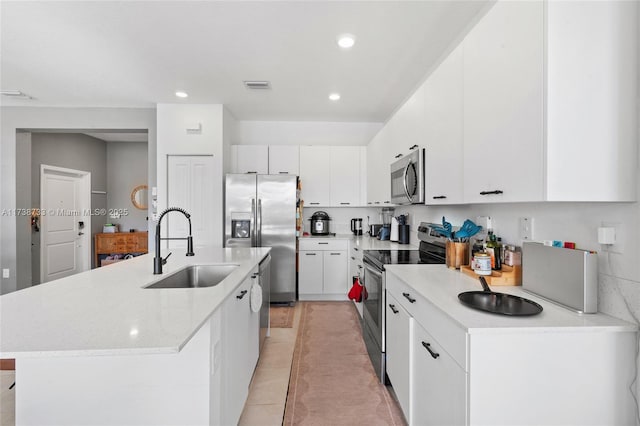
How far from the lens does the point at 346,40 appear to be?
94.7 inches

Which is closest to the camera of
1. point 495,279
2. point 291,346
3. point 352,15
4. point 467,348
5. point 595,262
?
point 467,348

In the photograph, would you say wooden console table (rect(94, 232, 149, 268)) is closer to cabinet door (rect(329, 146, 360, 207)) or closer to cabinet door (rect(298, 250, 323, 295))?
cabinet door (rect(298, 250, 323, 295))

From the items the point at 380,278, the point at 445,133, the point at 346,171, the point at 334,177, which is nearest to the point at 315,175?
the point at 334,177

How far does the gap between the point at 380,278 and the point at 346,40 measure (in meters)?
1.86

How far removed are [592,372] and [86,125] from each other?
210 inches

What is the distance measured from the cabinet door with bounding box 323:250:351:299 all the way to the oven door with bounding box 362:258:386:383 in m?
1.38

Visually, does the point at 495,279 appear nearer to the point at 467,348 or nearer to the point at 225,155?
the point at 467,348

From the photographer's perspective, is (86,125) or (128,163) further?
(128,163)

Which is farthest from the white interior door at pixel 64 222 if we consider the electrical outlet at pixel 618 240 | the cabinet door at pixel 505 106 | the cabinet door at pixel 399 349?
the electrical outlet at pixel 618 240

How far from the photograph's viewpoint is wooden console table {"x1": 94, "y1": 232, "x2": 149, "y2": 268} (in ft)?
19.1

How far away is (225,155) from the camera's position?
13.3 ft

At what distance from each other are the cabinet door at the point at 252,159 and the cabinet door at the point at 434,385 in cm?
334

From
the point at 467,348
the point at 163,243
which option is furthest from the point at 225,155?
the point at 467,348

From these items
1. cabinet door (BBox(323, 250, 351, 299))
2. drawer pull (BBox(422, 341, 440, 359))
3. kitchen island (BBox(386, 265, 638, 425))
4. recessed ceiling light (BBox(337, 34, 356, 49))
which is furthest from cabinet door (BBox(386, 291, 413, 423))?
cabinet door (BBox(323, 250, 351, 299))
